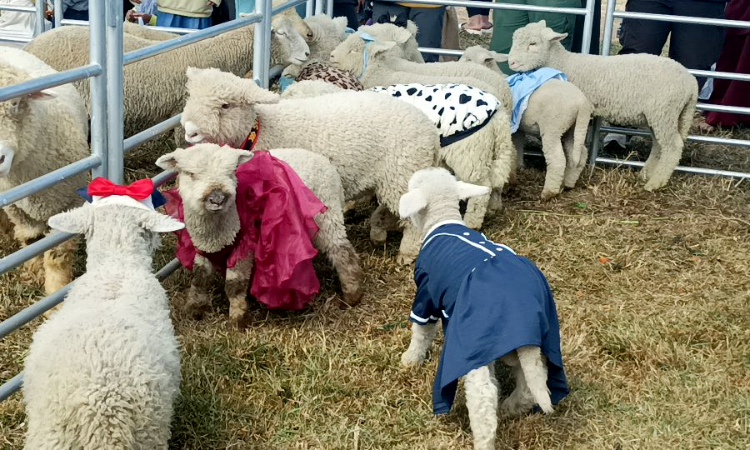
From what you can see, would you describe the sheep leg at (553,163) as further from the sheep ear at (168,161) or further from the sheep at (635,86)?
the sheep ear at (168,161)

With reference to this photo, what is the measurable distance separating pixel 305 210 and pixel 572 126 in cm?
288

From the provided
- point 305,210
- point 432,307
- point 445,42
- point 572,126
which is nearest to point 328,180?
point 305,210

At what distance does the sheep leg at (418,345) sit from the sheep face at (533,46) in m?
3.20

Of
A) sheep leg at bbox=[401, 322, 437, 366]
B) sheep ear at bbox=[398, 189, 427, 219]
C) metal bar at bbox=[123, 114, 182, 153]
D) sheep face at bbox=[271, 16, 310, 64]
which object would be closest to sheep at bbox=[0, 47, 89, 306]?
metal bar at bbox=[123, 114, 182, 153]

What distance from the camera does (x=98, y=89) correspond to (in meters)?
3.77

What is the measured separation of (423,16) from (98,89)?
4834 mm

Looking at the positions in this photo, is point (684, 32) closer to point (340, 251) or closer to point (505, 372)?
point (340, 251)

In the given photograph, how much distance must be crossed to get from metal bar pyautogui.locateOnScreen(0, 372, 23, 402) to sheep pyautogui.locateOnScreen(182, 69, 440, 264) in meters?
1.46

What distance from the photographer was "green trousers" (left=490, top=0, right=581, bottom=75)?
289 inches

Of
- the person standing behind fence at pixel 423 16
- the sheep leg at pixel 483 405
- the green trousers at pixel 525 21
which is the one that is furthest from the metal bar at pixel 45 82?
the person standing behind fence at pixel 423 16

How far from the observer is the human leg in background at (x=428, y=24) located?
816 centimetres

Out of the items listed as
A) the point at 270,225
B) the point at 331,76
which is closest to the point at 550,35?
the point at 331,76

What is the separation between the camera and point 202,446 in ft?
11.3

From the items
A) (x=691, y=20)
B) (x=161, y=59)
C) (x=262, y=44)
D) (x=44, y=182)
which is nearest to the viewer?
(x=44, y=182)
